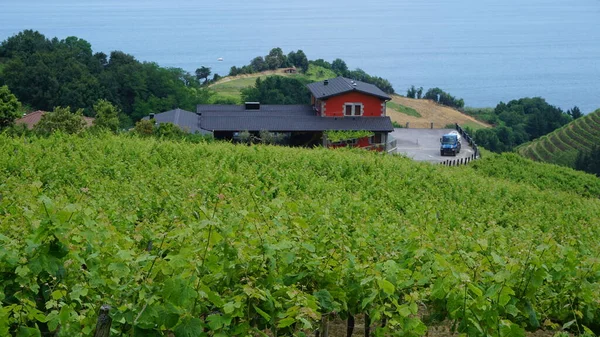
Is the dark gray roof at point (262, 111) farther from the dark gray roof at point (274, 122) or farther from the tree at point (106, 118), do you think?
the tree at point (106, 118)

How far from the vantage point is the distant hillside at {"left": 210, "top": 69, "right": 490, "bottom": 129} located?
80.9 meters

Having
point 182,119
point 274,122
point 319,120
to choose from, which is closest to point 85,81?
point 182,119

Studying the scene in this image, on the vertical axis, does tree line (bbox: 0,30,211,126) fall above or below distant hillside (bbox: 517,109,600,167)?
above

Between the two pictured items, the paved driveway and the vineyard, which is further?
the paved driveway

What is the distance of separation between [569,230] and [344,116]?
31.5 meters

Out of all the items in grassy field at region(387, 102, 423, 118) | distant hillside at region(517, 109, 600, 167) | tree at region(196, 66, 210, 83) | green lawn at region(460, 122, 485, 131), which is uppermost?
tree at region(196, 66, 210, 83)

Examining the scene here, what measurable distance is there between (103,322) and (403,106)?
85.1m

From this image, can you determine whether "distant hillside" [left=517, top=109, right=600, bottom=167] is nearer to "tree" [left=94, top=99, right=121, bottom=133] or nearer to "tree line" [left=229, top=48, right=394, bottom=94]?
"tree line" [left=229, top=48, right=394, bottom=94]

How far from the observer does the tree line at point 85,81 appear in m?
60.3

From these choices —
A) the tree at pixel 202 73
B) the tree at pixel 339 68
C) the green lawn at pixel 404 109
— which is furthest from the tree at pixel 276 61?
the green lawn at pixel 404 109

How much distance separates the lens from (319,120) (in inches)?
1738

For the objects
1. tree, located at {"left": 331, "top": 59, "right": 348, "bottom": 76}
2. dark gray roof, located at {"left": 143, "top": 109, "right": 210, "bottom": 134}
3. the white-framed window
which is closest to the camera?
dark gray roof, located at {"left": 143, "top": 109, "right": 210, "bottom": 134}

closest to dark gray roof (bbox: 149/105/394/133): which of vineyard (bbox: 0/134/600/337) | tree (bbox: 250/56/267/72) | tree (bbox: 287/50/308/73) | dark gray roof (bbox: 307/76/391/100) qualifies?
dark gray roof (bbox: 307/76/391/100)

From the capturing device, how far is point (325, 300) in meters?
5.41
